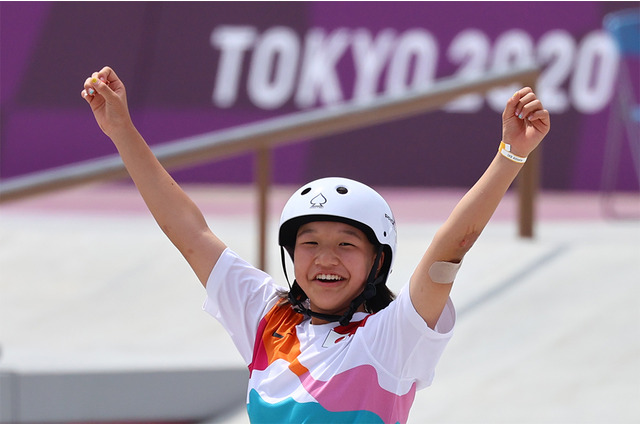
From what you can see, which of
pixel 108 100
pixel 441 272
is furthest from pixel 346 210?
pixel 108 100

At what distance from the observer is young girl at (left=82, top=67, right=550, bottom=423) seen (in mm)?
2205

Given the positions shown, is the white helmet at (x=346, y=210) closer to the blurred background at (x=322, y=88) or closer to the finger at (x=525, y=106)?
the finger at (x=525, y=106)

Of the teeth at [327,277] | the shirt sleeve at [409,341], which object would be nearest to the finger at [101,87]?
the teeth at [327,277]

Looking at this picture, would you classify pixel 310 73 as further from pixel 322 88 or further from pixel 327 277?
pixel 327 277

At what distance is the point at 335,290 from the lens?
94.7 inches

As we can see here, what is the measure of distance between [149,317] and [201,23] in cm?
580

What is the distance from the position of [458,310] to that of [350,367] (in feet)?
9.40

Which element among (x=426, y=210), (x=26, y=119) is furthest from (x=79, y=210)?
(x=426, y=210)

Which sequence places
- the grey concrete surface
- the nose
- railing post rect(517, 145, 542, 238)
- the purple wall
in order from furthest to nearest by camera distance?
the purple wall
railing post rect(517, 145, 542, 238)
the grey concrete surface
the nose

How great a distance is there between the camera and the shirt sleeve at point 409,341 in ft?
7.23

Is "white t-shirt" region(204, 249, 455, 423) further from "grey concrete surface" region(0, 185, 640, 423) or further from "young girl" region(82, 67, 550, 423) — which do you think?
"grey concrete surface" region(0, 185, 640, 423)

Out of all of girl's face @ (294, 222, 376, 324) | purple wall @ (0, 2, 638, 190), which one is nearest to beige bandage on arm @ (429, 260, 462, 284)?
girl's face @ (294, 222, 376, 324)

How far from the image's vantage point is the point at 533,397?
4211 mm

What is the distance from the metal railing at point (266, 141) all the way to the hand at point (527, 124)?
3.26 metres
